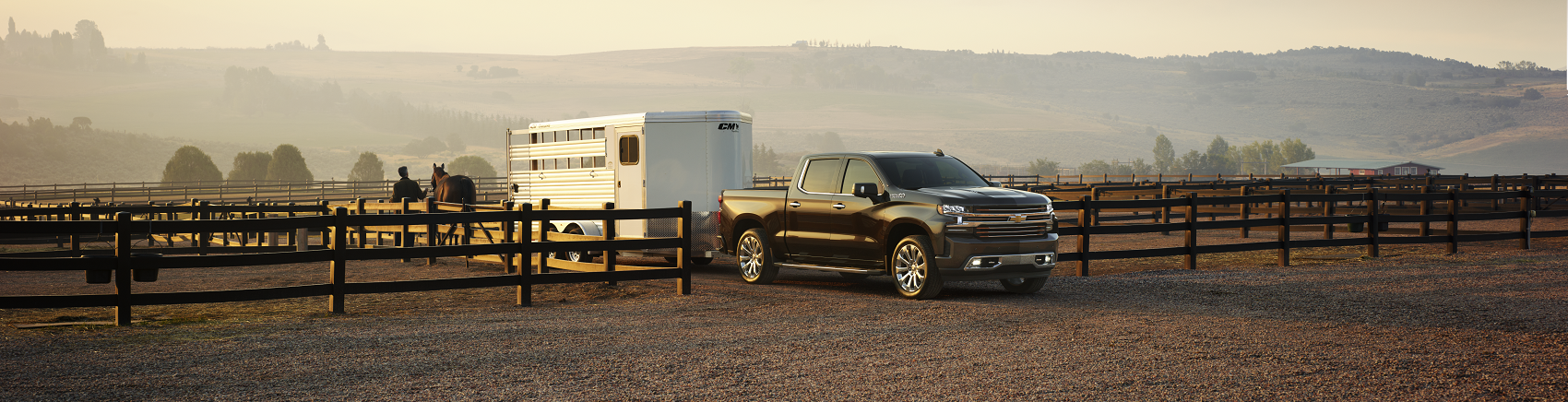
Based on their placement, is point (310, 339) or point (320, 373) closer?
point (320, 373)

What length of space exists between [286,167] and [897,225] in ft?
440

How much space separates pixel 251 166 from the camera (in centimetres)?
13600

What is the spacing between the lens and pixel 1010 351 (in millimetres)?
7887

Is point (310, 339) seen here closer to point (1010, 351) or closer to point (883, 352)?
point (883, 352)

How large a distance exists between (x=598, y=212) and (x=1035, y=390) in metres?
6.27

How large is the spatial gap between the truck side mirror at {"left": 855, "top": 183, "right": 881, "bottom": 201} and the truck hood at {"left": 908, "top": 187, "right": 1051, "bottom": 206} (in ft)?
1.43

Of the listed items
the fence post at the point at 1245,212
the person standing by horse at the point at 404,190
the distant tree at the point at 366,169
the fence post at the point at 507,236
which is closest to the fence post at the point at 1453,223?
the fence post at the point at 1245,212

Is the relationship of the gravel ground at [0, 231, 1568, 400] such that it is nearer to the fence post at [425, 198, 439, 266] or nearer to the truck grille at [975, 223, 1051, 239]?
the truck grille at [975, 223, 1051, 239]

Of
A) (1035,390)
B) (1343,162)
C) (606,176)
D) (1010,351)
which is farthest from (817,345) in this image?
(1343,162)

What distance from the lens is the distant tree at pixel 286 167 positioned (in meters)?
130

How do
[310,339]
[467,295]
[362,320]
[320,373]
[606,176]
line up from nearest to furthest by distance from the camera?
1. [320,373]
2. [310,339]
3. [362,320]
4. [467,295]
5. [606,176]

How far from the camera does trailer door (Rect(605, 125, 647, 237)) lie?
15.7m

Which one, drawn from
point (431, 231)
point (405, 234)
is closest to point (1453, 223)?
point (431, 231)

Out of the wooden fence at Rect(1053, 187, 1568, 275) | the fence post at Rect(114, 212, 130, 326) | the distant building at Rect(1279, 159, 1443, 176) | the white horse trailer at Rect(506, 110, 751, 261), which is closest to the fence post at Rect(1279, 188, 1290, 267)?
the wooden fence at Rect(1053, 187, 1568, 275)
